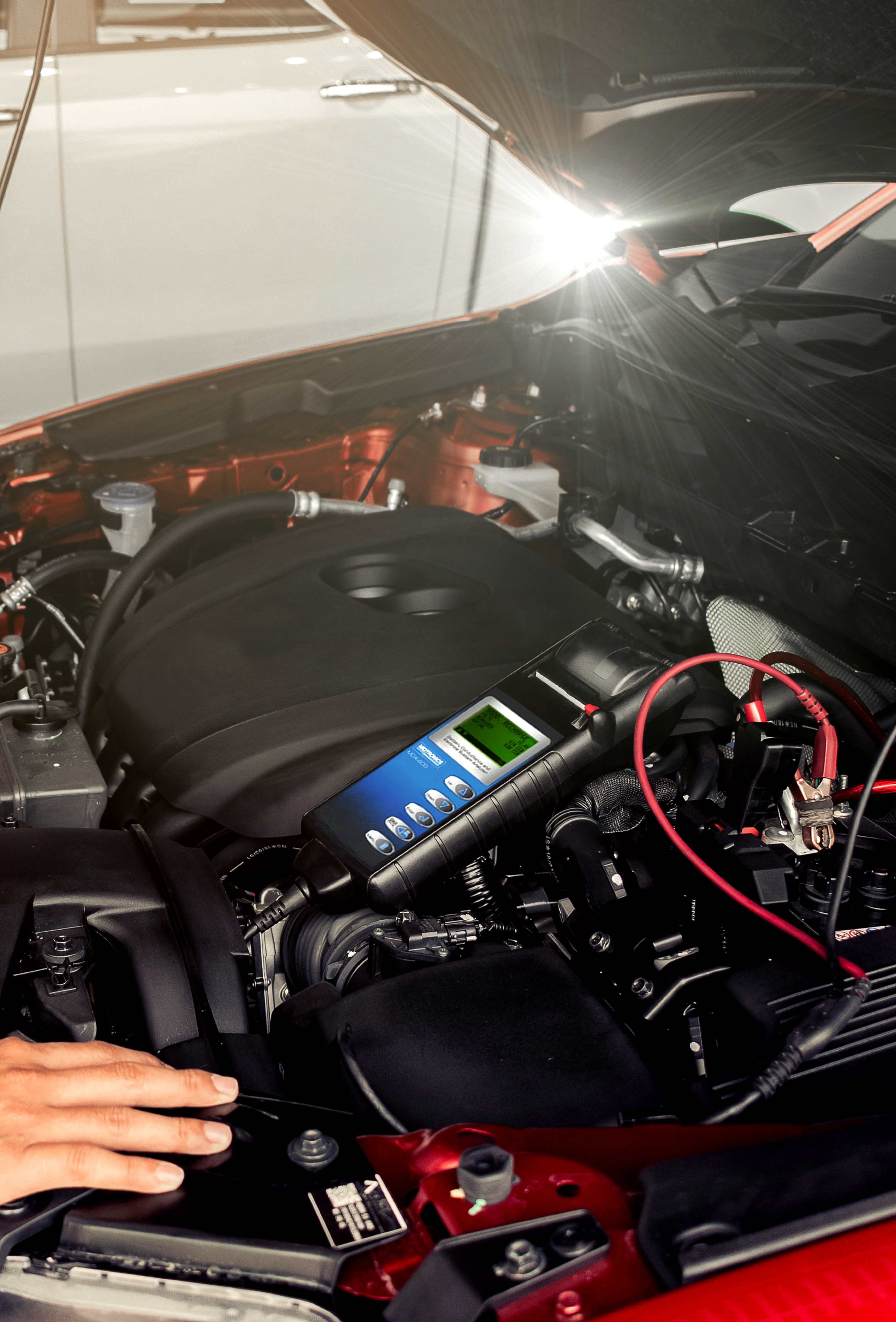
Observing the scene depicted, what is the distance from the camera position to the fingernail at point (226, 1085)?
A: 0.68m

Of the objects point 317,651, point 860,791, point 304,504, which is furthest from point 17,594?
point 860,791

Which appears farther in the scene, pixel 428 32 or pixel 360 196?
pixel 360 196

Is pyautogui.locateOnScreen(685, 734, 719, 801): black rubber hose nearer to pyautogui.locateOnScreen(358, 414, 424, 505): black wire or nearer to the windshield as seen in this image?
pyautogui.locateOnScreen(358, 414, 424, 505): black wire

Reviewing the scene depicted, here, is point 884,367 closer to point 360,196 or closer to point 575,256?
point 575,256

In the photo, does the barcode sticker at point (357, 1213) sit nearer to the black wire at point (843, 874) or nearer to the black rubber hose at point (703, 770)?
the black wire at point (843, 874)

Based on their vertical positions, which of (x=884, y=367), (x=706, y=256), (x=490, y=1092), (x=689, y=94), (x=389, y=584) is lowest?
(x=490, y=1092)

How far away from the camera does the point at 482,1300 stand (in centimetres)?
51

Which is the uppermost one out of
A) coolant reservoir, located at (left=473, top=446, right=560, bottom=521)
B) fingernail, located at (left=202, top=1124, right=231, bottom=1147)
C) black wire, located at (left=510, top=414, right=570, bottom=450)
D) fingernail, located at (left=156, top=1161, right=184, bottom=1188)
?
black wire, located at (left=510, top=414, right=570, bottom=450)

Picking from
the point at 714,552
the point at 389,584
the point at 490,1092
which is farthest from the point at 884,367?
the point at 490,1092

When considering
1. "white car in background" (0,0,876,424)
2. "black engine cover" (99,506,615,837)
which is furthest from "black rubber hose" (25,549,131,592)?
"white car in background" (0,0,876,424)

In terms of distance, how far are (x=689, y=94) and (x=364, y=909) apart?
3.02 ft

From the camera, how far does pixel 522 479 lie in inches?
65.5

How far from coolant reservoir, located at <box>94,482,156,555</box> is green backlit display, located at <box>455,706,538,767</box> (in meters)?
0.80

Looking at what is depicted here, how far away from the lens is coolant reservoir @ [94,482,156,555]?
1628mm
